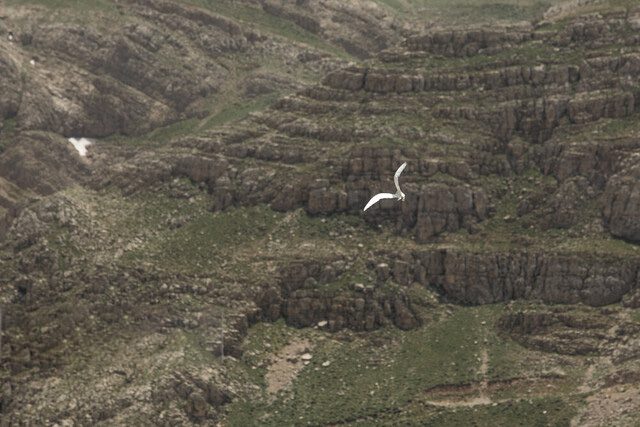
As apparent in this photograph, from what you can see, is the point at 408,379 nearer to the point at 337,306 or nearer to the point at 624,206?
the point at 337,306

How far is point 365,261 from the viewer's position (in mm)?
183750

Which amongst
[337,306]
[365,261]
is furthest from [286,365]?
[365,261]

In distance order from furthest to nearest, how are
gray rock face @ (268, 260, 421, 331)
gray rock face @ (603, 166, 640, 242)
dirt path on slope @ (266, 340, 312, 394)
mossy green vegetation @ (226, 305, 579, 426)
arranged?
gray rock face @ (603, 166, 640, 242) < gray rock face @ (268, 260, 421, 331) < dirt path on slope @ (266, 340, 312, 394) < mossy green vegetation @ (226, 305, 579, 426)

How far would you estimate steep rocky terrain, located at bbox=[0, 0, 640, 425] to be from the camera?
170625 millimetres

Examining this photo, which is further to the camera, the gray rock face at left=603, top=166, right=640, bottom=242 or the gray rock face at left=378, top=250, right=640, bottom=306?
the gray rock face at left=603, top=166, right=640, bottom=242

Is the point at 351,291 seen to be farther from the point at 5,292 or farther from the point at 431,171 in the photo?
the point at 5,292

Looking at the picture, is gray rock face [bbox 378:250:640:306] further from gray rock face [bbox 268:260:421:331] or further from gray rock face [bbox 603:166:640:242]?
gray rock face [bbox 603:166:640:242]

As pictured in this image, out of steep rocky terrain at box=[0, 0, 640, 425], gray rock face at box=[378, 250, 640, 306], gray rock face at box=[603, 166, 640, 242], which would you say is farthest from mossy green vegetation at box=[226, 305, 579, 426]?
gray rock face at box=[603, 166, 640, 242]

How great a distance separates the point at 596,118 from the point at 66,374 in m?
48.8

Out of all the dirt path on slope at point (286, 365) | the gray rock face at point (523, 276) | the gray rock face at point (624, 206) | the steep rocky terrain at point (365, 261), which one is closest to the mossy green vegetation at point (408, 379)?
the steep rocky terrain at point (365, 261)

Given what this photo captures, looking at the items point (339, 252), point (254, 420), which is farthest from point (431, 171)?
point (254, 420)

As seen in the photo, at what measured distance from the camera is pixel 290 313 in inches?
7146

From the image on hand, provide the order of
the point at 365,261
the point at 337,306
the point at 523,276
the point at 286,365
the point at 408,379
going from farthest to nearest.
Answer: the point at 365,261 < the point at 523,276 < the point at 337,306 < the point at 286,365 < the point at 408,379

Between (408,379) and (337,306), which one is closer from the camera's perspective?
(408,379)
